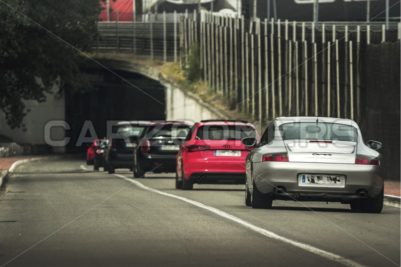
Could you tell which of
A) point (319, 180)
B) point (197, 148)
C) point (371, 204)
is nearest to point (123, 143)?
point (197, 148)

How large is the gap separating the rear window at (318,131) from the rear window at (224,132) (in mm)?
6455

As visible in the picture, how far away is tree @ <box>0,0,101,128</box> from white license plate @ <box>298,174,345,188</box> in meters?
15.2

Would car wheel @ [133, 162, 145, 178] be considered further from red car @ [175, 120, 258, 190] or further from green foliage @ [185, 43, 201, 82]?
green foliage @ [185, 43, 201, 82]

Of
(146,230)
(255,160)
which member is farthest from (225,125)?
(146,230)

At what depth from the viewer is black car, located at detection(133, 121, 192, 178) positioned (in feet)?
101

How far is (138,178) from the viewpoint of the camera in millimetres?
31188

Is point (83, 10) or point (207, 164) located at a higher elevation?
point (83, 10)

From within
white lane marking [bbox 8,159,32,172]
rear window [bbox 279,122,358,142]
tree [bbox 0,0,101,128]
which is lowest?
white lane marking [bbox 8,159,32,172]

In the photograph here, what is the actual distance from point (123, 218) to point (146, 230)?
189cm

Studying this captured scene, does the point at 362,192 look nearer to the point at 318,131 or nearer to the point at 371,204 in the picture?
the point at 371,204

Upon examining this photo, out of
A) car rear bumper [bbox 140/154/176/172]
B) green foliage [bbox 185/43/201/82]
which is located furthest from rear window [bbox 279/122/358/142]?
green foliage [bbox 185/43/201/82]

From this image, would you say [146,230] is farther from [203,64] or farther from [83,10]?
[203,64]

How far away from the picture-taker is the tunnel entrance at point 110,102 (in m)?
69.1

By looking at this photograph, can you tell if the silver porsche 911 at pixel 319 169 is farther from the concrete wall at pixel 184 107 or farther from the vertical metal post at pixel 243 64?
the concrete wall at pixel 184 107
